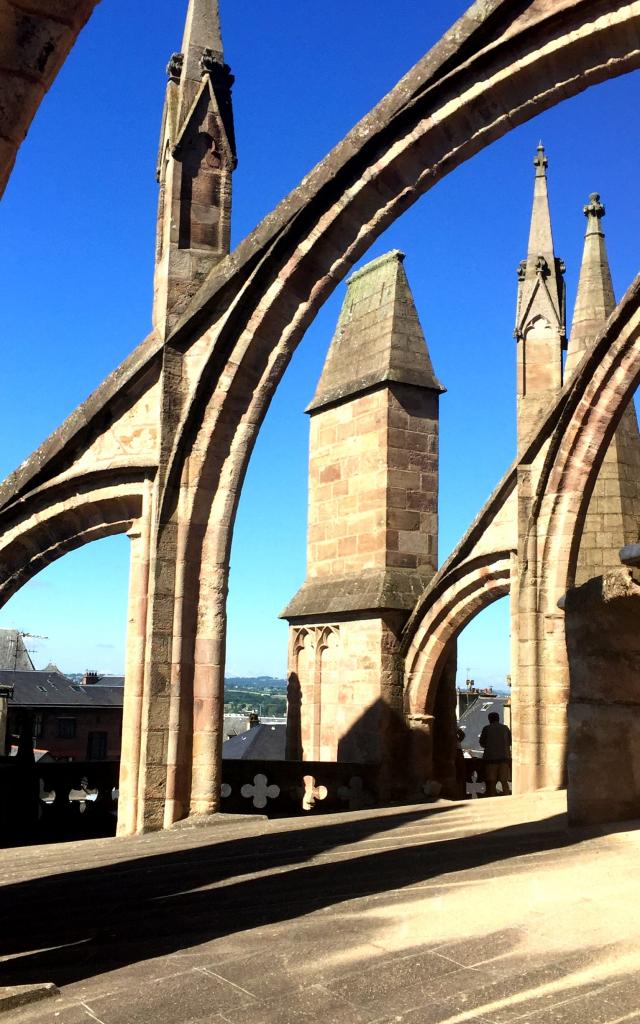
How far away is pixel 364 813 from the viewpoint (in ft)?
20.2

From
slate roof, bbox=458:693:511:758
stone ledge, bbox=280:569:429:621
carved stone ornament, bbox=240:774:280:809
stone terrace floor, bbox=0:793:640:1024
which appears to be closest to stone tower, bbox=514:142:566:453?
stone ledge, bbox=280:569:429:621

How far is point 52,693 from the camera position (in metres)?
40.9

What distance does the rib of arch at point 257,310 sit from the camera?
17.2ft

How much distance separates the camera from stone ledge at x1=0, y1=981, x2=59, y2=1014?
2225 mm

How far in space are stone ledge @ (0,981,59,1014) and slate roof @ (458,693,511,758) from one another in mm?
28726

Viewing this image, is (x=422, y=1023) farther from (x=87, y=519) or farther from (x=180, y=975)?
(x=87, y=519)

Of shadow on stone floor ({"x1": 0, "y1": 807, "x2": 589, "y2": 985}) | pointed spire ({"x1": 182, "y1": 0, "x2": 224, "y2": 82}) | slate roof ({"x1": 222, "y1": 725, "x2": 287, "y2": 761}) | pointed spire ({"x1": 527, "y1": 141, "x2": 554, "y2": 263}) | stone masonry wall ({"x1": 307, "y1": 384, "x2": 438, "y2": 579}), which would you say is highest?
pointed spire ({"x1": 527, "y1": 141, "x2": 554, "y2": 263})

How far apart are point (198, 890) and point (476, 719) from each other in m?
29.9

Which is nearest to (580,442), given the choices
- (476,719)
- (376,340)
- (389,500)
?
(389,500)

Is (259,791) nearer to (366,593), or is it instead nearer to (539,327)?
(366,593)

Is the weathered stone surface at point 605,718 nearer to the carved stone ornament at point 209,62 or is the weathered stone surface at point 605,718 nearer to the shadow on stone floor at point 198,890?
the shadow on stone floor at point 198,890

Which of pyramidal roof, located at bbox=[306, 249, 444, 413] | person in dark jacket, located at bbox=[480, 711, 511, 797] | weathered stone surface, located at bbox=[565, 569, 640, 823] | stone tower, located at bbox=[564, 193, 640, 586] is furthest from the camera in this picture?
person in dark jacket, located at bbox=[480, 711, 511, 797]

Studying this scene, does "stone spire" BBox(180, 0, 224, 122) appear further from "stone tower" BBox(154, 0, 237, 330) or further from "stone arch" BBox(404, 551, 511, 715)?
"stone arch" BBox(404, 551, 511, 715)

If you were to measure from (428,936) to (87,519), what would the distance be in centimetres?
377
